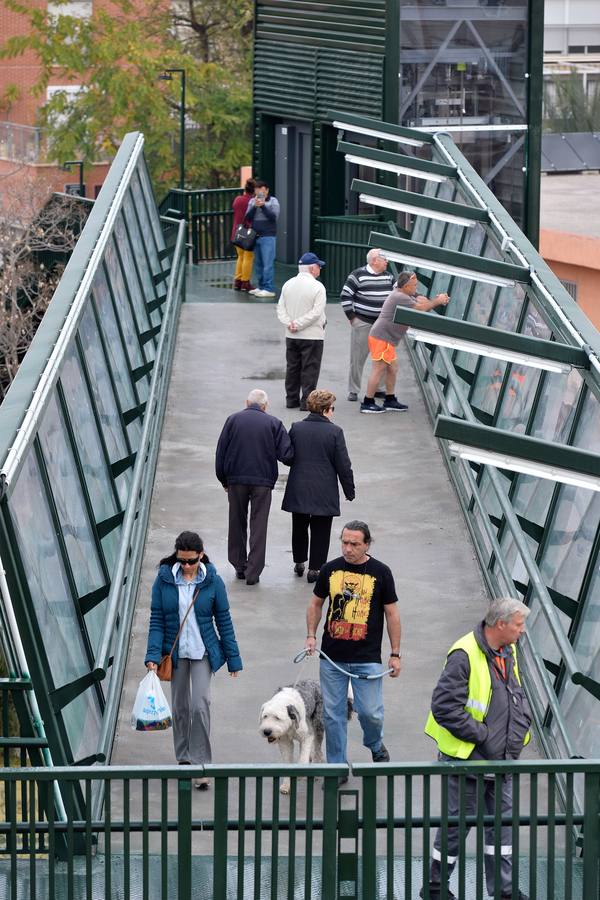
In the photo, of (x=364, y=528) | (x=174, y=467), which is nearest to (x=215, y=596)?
(x=364, y=528)

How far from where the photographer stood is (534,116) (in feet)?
77.6

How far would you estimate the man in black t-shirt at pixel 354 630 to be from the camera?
8977 mm

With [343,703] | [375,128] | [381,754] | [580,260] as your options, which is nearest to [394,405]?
[375,128]

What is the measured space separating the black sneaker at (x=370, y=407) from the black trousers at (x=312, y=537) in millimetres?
4303

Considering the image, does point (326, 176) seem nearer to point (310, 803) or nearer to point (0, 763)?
point (0, 763)

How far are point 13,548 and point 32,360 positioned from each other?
261cm

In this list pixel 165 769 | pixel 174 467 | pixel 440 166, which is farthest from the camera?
pixel 440 166

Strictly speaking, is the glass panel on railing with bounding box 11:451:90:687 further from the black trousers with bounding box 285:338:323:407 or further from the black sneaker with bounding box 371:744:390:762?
the black trousers with bounding box 285:338:323:407

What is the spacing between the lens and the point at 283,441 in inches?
466

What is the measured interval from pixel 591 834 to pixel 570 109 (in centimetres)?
4747

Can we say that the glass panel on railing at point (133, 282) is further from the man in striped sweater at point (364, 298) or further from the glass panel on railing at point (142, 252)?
the man in striped sweater at point (364, 298)

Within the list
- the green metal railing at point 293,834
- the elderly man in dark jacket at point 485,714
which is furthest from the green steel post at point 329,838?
the elderly man in dark jacket at point 485,714

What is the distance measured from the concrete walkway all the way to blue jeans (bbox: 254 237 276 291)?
7.56ft

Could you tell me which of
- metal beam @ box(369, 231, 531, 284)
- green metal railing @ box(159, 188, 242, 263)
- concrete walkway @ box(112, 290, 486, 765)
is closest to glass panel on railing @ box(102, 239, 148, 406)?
concrete walkway @ box(112, 290, 486, 765)
